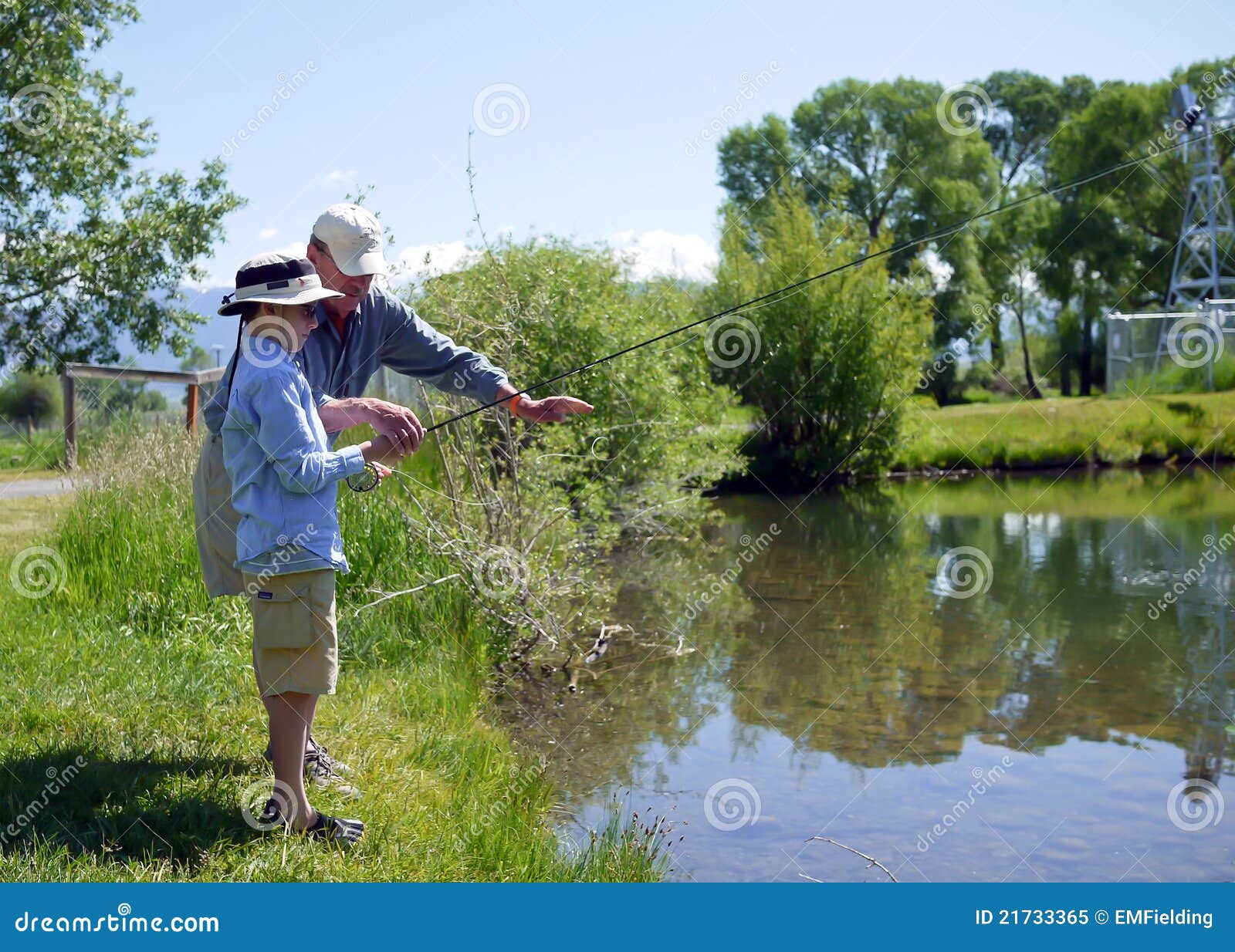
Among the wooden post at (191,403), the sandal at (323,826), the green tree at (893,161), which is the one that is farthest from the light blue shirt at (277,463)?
the green tree at (893,161)

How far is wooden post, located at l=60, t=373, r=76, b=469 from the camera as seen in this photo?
9306 mm

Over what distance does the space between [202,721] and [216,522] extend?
1.01 m

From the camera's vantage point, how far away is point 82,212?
19078 mm

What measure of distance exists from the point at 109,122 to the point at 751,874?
59.8ft

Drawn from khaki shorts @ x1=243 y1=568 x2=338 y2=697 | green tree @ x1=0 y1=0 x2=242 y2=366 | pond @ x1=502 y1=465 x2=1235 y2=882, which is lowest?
pond @ x1=502 y1=465 x2=1235 y2=882

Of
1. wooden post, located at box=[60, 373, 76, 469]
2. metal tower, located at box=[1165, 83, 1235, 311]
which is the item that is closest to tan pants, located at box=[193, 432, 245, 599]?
wooden post, located at box=[60, 373, 76, 469]

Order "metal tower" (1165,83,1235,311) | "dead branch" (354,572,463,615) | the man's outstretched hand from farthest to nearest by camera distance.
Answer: "metal tower" (1165,83,1235,311) < "dead branch" (354,572,463,615) < the man's outstretched hand

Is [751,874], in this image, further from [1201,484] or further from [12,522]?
[1201,484]

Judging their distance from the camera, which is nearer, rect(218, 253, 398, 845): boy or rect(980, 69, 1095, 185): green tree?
rect(218, 253, 398, 845): boy

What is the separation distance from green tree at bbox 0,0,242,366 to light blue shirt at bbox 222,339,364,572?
52.7 feet

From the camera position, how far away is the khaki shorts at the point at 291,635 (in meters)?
3.29

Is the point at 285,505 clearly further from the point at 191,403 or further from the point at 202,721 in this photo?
the point at 191,403

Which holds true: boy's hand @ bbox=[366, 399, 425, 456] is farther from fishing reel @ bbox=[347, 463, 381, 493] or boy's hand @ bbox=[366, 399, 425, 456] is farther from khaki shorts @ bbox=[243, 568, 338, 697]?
khaki shorts @ bbox=[243, 568, 338, 697]

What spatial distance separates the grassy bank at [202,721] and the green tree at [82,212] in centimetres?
1219
